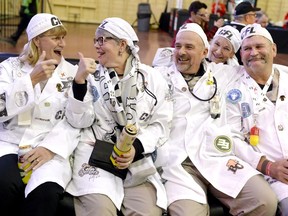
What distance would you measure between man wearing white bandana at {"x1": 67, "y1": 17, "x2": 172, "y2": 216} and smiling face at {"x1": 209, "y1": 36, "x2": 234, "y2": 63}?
36.4 inches

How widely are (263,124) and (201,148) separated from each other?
48 centimetres

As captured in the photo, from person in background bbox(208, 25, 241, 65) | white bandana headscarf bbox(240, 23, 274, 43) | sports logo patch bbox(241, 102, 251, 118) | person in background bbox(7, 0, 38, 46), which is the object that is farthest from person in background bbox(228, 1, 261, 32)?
person in background bbox(7, 0, 38, 46)

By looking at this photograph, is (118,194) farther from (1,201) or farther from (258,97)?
(258,97)

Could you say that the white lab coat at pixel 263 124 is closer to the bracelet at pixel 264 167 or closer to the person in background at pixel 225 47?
the bracelet at pixel 264 167

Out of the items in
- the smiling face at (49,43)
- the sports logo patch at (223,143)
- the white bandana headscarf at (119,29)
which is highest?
the white bandana headscarf at (119,29)

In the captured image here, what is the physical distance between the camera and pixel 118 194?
204 centimetres

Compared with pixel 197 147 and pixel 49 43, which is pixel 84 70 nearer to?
pixel 49 43

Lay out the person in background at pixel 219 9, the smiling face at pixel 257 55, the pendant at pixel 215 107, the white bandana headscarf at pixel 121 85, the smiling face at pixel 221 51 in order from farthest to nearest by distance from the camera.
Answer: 1. the person in background at pixel 219 9
2. the smiling face at pixel 221 51
3. the smiling face at pixel 257 55
4. the pendant at pixel 215 107
5. the white bandana headscarf at pixel 121 85

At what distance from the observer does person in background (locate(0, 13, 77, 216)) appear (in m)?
1.99

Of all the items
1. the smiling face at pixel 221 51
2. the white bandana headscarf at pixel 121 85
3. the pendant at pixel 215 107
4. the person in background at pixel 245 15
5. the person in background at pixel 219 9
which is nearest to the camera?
the white bandana headscarf at pixel 121 85

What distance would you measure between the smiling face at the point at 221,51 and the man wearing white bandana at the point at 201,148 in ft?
1.36

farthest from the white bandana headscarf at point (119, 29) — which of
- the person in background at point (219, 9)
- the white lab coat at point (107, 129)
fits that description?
the person in background at point (219, 9)

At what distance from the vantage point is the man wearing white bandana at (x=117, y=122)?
2.01 meters

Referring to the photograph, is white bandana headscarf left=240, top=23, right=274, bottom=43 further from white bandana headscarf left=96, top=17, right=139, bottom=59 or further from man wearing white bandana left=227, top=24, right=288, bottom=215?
white bandana headscarf left=96, top=17, right=139, bottom=59
